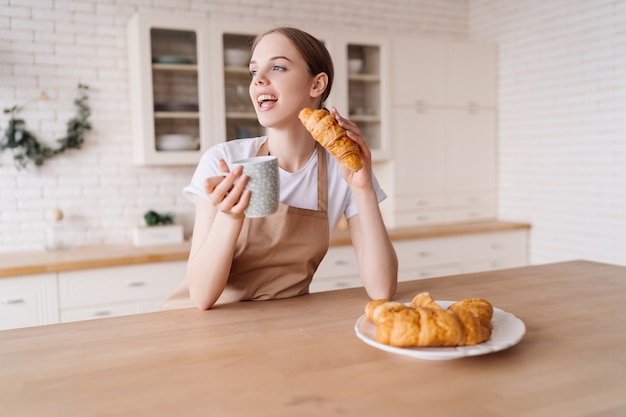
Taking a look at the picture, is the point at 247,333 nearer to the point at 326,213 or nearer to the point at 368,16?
the point at 326,213

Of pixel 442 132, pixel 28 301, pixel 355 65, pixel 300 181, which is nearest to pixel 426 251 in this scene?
pixel 442 132

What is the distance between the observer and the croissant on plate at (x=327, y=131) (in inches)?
52.5

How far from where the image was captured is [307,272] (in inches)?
65.6

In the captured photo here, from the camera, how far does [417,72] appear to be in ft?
13.3

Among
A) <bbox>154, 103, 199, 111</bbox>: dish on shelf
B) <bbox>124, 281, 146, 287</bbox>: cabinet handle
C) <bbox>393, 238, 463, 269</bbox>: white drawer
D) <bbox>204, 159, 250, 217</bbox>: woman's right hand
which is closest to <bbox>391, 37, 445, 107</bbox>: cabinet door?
<bbox>393, 238, 463, 269</bbox>: white drawer

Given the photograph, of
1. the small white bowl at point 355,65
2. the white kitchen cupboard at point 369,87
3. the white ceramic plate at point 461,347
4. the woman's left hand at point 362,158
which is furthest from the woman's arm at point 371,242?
the small white bowl at point 355,65

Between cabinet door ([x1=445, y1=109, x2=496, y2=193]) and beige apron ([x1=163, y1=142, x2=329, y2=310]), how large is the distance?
276 centimetres

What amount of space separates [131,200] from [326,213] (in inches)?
87.8

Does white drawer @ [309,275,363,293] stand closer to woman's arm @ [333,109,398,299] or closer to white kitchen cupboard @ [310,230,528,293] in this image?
white kitchen cupboard @ [310,230,528,293]

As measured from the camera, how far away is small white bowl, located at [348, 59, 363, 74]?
3.85 m

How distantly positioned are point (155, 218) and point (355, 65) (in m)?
1.69

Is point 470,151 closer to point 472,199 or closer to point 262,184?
point 472,199

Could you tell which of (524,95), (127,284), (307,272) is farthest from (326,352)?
(524,95)

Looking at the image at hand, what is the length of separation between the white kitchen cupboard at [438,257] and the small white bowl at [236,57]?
1.29 meters
